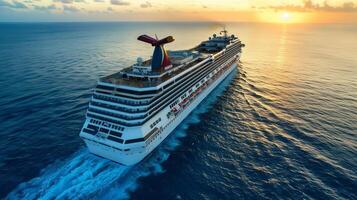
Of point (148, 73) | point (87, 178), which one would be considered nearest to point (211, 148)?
point (148, 73)

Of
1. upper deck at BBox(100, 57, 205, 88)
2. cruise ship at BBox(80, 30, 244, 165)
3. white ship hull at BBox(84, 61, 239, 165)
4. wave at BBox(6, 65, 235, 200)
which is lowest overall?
wave at BBox(6, 65, 235, 200)

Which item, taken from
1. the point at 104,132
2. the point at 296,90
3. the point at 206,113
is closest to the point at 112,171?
the point at 104,132

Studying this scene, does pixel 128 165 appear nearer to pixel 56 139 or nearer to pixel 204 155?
pixel 204 155

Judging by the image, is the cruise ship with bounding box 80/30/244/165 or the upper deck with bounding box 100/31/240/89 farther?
the upper deck with bounding box 100/31/240/89

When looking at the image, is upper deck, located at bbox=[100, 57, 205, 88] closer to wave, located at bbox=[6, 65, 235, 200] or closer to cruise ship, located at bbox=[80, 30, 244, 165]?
cruise ship, located at bbox=[80, 30, 244, 165]

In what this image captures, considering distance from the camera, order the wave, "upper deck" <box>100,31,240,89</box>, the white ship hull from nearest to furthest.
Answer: the wave, the white ship hull, "upper deck" <box>100,31,240,89</box>

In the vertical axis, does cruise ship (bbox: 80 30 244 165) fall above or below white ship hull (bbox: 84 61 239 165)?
above

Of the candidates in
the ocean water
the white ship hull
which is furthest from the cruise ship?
the ocean water

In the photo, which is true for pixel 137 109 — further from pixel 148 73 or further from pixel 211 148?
pixel 211 148

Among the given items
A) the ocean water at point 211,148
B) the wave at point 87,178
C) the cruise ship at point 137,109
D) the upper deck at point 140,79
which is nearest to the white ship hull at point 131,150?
the cruise ship at point 137,109

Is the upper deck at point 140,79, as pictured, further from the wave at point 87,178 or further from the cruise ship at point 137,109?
the wave at point 87,178
